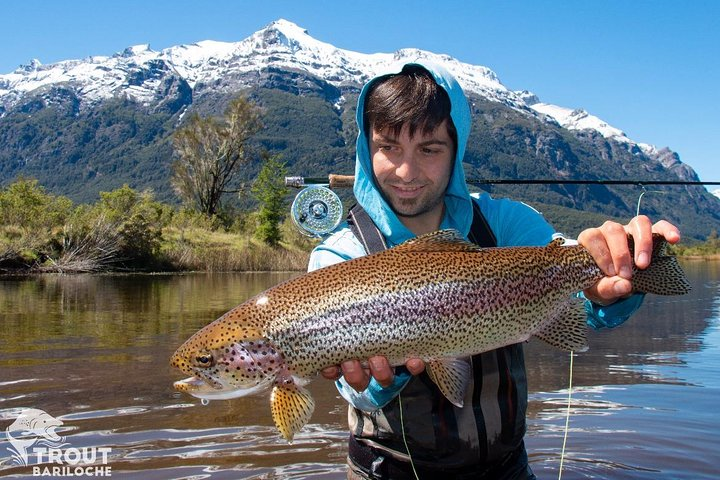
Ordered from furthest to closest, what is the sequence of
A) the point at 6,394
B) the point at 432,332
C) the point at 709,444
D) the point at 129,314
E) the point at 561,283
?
the point at 129,314 < the point at 6,394 < the point at 709,444 < the point at 561,283 < the point at 432,332

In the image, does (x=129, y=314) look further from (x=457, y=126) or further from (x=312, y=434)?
(x=457, y=126)

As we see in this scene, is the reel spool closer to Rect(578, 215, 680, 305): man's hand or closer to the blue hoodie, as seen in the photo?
the blue hoodie

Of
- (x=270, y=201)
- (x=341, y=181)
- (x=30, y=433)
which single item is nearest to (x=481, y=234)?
(x=341, y=181)

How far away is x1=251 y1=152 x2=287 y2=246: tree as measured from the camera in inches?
1677

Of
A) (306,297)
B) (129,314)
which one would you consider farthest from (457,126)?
(129,314)

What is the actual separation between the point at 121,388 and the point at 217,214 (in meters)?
40.8

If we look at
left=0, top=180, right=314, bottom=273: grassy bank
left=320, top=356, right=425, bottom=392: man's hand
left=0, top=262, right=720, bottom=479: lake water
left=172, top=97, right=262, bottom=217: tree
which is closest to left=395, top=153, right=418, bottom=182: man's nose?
left=320, top=356, right=425, bottom=392: man's hand

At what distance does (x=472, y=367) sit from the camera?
3547mm

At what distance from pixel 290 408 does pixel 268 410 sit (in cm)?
386

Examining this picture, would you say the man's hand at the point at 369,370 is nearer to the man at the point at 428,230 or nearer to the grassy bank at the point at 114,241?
the man at the point at 428,230

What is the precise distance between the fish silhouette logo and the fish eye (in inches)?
114

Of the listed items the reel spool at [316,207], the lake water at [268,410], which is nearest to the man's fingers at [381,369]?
the lake water at [268,410]

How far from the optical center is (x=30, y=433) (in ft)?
19.5

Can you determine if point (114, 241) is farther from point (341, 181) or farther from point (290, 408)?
point (290, 408)
